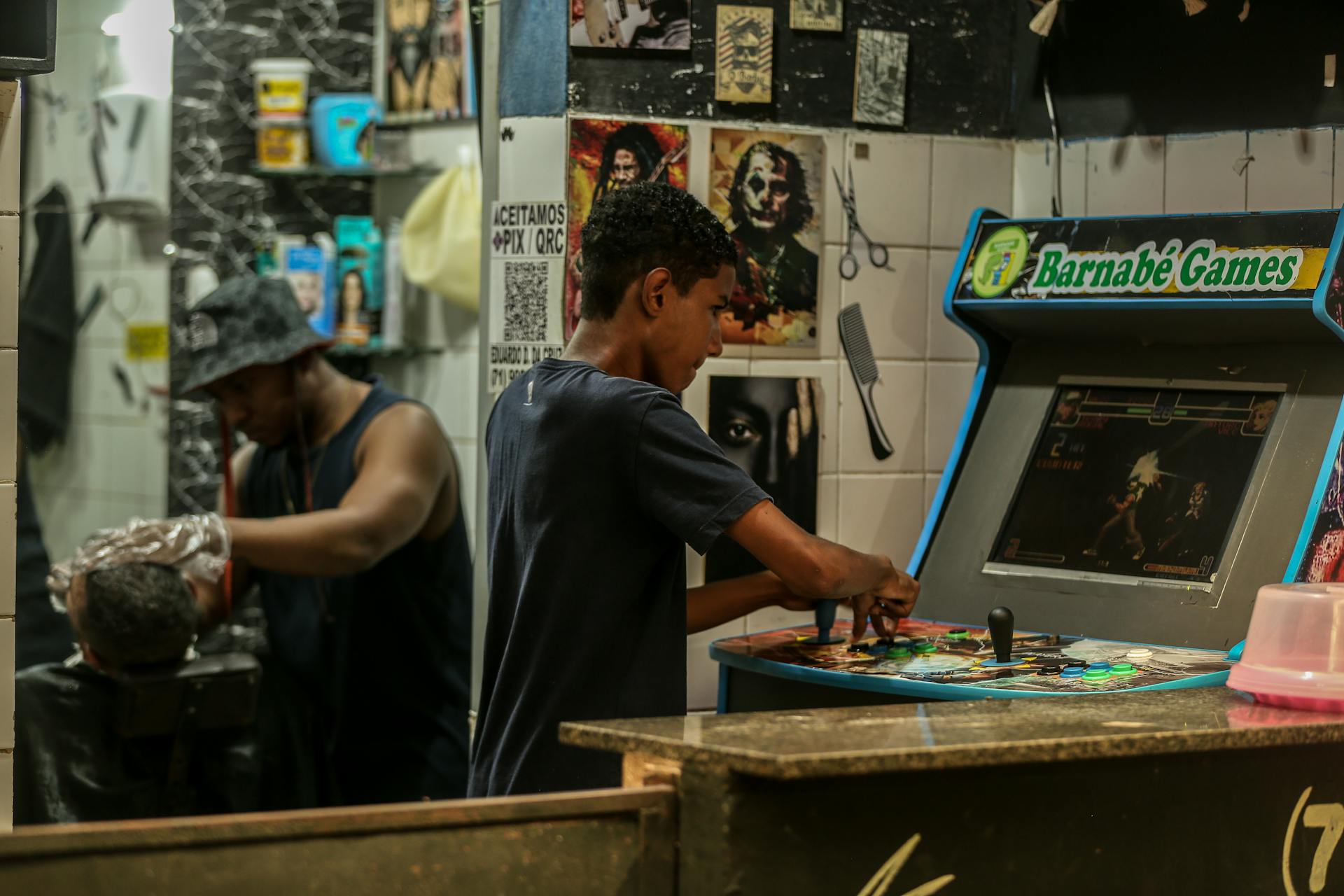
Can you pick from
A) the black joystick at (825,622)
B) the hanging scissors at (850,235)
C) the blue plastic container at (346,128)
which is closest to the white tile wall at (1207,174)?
the hanging scissors at (850,235)

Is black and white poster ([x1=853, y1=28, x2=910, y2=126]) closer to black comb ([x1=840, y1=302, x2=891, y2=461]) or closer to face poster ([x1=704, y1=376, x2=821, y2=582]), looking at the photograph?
black comb ([x1=840, y1=302, x2=891, y2=461])

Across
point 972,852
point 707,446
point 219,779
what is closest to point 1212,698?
point 972,852

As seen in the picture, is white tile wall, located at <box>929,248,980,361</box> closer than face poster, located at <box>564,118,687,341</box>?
No

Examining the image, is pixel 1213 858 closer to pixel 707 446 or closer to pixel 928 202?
pixel 707 446

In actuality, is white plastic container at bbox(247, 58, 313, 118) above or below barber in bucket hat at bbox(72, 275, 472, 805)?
above

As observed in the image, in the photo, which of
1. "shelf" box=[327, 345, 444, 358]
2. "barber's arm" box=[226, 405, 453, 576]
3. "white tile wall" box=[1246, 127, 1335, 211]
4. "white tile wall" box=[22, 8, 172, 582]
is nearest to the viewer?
"white tile wall" box=[1246, 127, 1335, 211]

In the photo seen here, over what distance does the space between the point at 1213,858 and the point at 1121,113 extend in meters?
1.62

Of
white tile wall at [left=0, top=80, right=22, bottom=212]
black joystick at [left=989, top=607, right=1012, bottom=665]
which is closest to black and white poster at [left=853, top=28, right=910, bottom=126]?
black joystick at [left=989, top=607, right=1012, bottom=665]

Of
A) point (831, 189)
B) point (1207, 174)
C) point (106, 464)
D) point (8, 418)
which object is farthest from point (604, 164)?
point (106, 464)

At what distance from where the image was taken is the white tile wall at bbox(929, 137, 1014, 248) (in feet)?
9.61

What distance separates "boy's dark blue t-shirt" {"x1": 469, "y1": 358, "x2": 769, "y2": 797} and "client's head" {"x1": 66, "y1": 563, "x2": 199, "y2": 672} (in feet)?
3.53

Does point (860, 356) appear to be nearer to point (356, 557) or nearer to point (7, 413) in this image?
point (356, 557)

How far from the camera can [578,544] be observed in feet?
6.63

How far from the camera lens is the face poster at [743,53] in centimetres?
275
